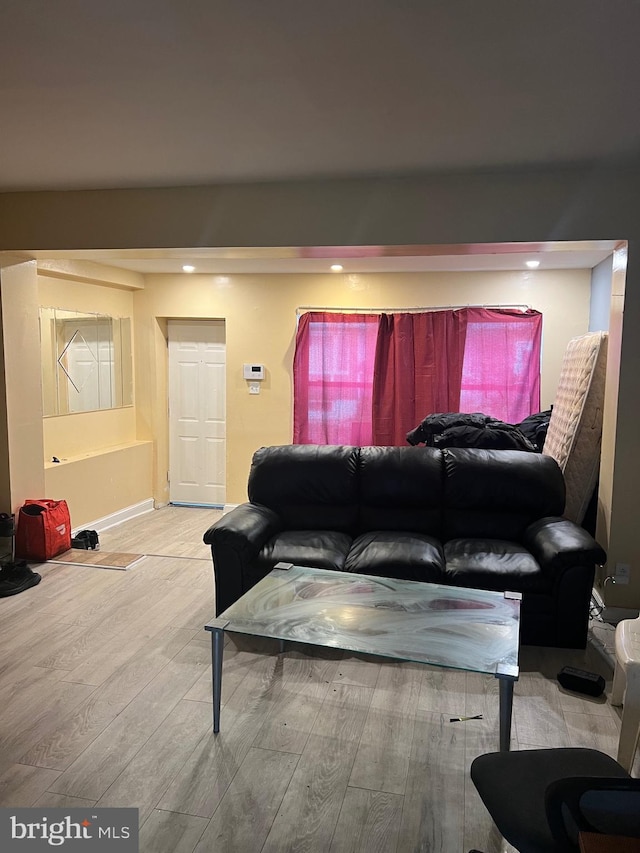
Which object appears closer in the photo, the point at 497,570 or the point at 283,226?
the point at 497,570

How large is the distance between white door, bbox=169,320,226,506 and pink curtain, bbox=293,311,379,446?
101 centimetres

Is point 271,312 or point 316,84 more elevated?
point 316,84

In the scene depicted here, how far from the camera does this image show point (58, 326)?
5223 mm

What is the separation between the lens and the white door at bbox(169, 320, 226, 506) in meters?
6.43

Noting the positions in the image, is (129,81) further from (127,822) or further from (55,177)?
(127,822)

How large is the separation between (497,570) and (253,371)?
3.53 meters

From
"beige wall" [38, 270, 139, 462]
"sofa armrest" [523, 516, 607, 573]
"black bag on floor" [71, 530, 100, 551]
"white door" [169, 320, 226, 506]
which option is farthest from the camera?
"white door" [169, 320, 226, 506]

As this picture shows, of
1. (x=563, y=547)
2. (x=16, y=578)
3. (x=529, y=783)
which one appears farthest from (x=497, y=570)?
(x=16, y=578)

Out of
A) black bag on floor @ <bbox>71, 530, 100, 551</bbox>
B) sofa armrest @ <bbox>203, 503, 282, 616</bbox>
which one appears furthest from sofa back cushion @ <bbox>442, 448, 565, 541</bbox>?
black bag on floor @ <bbox>71, 530, 100, 551</bbox>

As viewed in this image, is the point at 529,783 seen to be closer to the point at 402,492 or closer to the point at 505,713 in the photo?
the point at 505,713

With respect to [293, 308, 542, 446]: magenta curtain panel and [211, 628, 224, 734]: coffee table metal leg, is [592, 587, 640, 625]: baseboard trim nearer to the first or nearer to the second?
[293, 308, 542, 446]: magenta curtain panel

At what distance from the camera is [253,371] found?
604 cm

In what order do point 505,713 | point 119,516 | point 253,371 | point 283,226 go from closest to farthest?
1. point 505,713
2. point 283,226
3. point 119,516
4. point 253,371

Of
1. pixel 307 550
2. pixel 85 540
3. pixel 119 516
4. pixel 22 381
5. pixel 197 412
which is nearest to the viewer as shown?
pixel 307 550
